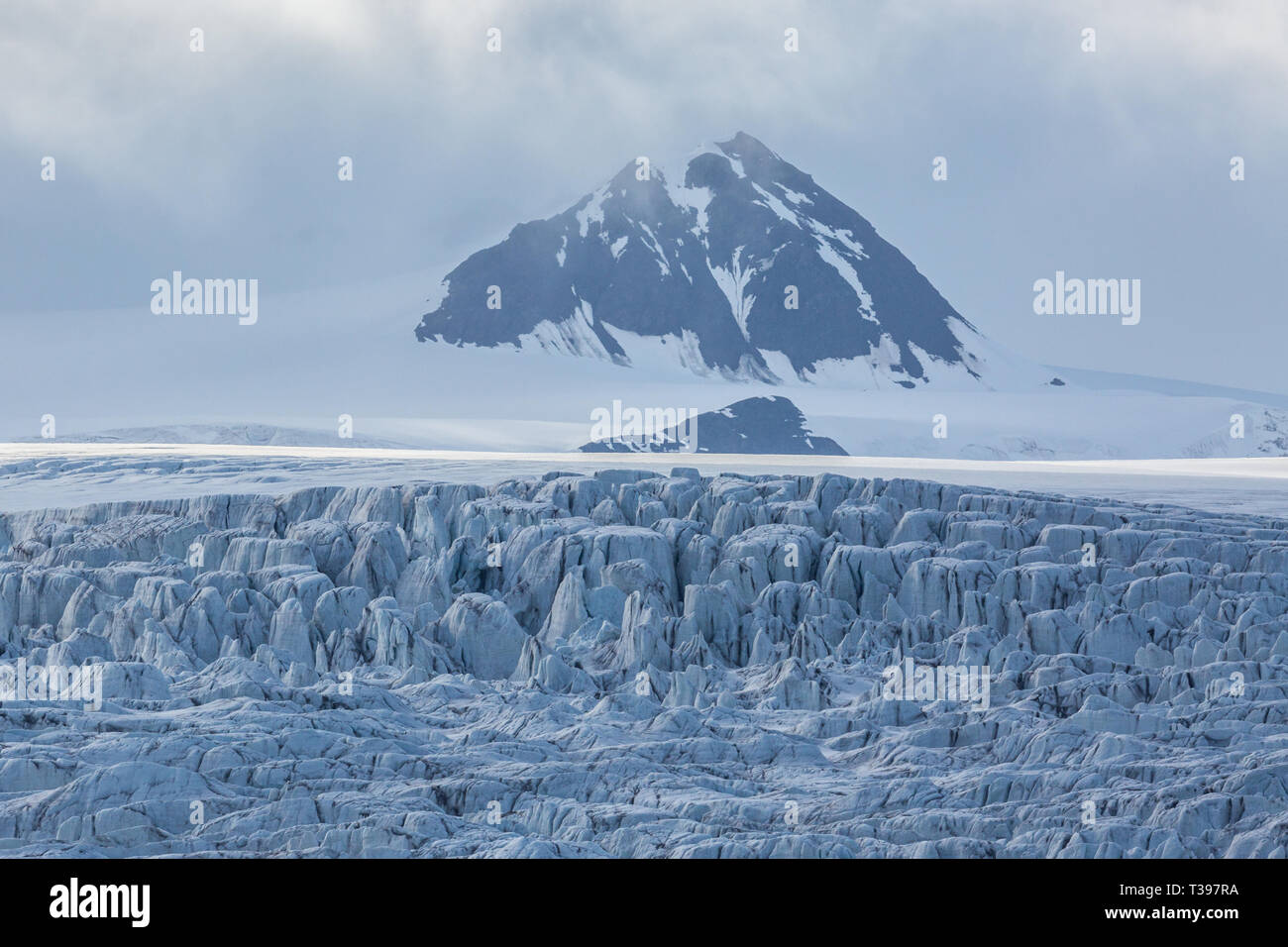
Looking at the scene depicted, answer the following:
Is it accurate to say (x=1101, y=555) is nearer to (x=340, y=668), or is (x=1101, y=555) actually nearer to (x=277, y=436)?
(x=340, y=668)

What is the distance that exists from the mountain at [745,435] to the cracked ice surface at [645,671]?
89.0 m

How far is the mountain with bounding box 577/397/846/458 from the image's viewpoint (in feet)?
443

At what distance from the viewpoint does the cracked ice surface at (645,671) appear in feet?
77.2

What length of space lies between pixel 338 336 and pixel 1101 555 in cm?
14810

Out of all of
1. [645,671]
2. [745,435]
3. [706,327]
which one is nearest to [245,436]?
[745,435]

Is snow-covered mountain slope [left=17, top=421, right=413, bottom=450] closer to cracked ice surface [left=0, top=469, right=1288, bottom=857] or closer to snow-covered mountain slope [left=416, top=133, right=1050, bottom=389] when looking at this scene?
snow-covered mountain slope [left=416, top=133, right=1050, bottom=389]

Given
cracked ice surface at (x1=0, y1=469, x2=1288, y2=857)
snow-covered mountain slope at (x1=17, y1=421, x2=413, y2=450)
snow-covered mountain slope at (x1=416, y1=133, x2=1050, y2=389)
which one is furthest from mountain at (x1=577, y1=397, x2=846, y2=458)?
cracked ice surface at (x1=0, y1=469, x2=1288, y2=857)

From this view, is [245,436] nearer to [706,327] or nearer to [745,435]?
[745,435]

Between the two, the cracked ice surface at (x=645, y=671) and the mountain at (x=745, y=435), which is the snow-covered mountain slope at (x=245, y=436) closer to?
the mountain at (x=745, y=435)

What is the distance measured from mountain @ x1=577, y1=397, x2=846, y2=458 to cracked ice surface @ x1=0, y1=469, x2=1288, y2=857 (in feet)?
292

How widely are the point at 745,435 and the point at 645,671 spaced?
109m
